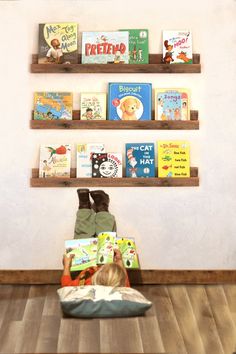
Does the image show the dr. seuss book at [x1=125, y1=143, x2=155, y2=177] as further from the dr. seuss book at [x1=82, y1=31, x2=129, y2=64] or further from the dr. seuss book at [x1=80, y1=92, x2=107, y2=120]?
the dr. seuss book at [x1=82, y1=31, x2=129, y2=64]

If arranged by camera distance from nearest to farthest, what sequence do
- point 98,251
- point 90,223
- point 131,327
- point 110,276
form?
1. point 131,327
2. point 110,276
3. point 98,251
4. point 90,223

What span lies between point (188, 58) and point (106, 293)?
1719mm

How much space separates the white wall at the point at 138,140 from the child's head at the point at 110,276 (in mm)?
625

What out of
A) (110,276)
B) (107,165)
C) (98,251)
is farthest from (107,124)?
(110,276)

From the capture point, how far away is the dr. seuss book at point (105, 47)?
4137 millimetres

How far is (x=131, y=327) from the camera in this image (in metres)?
3.33

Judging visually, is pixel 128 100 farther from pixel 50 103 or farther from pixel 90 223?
pixel 90 223

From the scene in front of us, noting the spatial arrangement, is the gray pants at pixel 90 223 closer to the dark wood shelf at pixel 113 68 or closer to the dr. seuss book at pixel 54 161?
the dr. seuss book at pixel 54 161

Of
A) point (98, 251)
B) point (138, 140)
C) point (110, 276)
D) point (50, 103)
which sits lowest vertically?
point (110, 276)

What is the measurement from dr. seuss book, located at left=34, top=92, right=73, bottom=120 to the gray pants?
0.70 metres

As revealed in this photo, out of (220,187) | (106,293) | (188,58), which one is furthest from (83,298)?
(188,58)

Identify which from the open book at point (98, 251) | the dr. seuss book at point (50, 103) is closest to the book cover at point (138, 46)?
the dr. seuss book at point (50, 103)

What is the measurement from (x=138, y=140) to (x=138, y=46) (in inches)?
24.9

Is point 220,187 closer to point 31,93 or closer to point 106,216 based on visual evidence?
point 106,216
